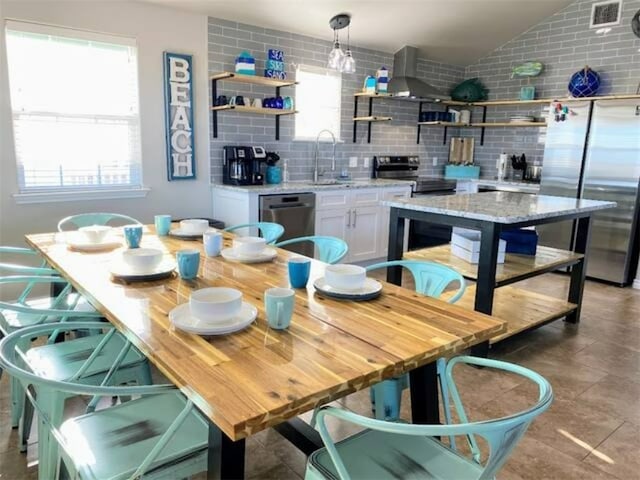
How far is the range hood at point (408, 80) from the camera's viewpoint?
538cm

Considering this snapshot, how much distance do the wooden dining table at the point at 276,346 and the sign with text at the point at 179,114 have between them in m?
2.34

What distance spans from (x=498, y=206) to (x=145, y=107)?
2.85 meters

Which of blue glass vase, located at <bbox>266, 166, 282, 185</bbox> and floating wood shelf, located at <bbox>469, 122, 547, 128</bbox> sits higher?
floating wood shelf, located at <bbox>469, 122, 547, 128</bbox>

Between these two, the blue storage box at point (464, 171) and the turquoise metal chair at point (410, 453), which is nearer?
the turquoise metal chair at point (410, 453)

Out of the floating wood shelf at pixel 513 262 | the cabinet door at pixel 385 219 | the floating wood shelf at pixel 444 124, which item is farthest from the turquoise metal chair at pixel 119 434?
the floating wood shelf at pixel 444 124

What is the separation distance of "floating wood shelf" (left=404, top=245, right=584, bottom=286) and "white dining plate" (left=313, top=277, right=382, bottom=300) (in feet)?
4.48

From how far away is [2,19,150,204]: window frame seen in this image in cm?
338

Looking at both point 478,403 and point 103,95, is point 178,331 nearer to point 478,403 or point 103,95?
point 478,403

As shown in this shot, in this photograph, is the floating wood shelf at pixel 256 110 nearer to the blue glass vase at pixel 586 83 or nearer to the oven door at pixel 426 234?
the oven door at pixel 426 234

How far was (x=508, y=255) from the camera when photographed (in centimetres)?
342

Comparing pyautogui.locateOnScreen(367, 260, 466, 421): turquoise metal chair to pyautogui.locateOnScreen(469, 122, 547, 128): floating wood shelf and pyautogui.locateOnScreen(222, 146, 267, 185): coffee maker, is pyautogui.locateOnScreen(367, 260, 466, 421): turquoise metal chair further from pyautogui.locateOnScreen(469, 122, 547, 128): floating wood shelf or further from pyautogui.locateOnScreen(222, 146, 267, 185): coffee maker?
pyautogui.locateOnScreen(469, 122, 547, 128): floating wood shelf

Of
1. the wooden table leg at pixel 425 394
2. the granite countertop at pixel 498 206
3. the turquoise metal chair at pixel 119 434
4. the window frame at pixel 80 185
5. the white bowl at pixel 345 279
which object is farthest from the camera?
the window frame at pixel 80 185

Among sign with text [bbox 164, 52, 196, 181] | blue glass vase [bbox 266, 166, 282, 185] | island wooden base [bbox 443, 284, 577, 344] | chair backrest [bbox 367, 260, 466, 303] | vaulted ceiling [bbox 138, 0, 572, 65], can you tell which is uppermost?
vaulted ceiling [bbox 138, 0, 572, 65]

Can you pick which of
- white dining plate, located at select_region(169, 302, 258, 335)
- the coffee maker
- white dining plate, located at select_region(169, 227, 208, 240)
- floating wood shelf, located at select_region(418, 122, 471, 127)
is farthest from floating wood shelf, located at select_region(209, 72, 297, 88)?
white dining plate, located at select_region(169, 302, 258, 335)
